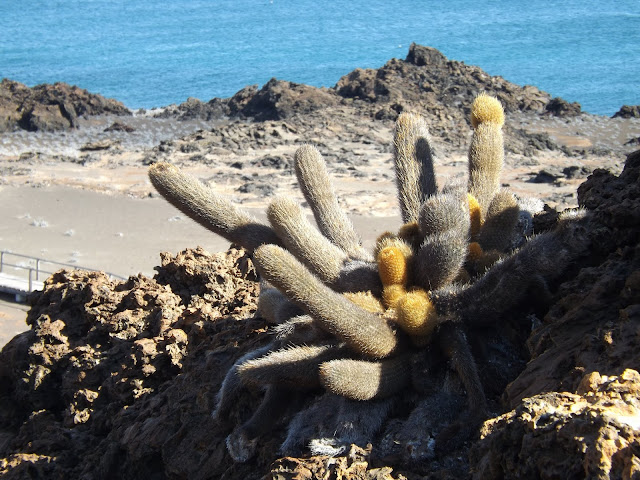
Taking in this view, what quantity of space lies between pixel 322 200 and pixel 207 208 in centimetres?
68

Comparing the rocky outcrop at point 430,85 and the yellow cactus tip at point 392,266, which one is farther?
the rocky outcrop at point 430,85

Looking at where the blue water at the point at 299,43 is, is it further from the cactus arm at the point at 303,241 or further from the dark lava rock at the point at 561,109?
the cactus arm at the point at 303,241

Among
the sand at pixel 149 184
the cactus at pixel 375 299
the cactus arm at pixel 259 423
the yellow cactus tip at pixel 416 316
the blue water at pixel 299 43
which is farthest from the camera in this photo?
the blue water at pixel 299 43

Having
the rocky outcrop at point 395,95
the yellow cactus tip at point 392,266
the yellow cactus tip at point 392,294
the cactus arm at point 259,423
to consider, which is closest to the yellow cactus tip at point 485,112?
the yellow cactus tip at point 392,266

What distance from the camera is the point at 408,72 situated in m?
26.9

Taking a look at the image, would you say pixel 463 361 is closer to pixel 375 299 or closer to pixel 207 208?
pixel 375 299

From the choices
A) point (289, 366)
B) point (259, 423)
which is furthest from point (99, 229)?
point (289, 366)

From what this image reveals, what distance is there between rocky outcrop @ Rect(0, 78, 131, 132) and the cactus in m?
23.4

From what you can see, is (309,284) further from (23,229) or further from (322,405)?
(23,229)

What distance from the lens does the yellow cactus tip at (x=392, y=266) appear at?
3588mm

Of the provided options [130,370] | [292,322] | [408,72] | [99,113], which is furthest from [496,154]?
[99,113]

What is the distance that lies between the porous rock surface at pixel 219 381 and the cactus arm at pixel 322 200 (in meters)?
0.67

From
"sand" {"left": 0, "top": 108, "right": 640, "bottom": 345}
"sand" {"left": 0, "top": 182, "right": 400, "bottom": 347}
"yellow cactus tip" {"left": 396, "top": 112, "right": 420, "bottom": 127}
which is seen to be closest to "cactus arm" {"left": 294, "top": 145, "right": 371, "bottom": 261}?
"yellow cactus tip" {"left": 396, "top": 112, "right": 420, "bottom": 127}

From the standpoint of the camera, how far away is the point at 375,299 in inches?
141
